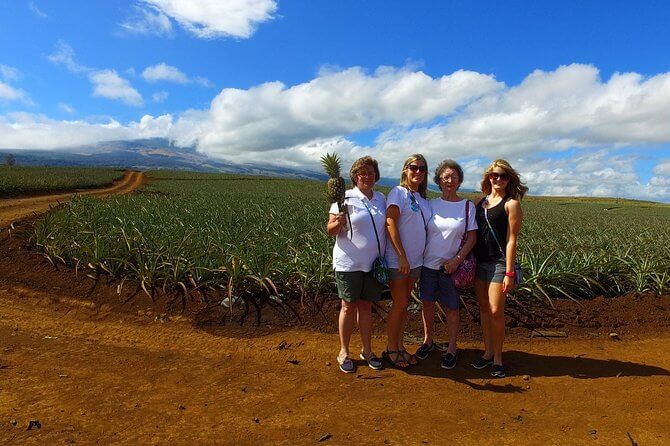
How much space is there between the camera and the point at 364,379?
378 centimetres

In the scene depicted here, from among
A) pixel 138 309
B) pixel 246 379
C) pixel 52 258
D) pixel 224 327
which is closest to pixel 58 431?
pixel 246 379

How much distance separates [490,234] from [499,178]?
0.53 meters

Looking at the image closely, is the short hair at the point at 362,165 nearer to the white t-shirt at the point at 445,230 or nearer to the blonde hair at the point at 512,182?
the white t-shirt at the point at 445,230

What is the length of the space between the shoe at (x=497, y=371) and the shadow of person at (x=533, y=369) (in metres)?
0.05

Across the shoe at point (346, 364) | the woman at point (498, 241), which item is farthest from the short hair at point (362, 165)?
the shoe at point (346, 364)

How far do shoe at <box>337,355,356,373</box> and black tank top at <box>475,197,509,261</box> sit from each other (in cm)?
162

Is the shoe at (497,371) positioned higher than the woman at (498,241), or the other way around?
the woman at (498,241)

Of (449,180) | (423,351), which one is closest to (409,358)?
(423,351)

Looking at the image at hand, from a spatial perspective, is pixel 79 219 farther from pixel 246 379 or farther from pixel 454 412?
pixel 454 412

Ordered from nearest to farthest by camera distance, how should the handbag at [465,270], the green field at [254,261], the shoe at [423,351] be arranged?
the handbag at [465,270] → the shoe at [423,351] → the green field at [254,261]

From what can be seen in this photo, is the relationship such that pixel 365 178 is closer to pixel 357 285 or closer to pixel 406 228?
pixel 406 228

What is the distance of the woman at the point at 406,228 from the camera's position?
3754 millimetres

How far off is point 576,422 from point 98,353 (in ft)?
14.5

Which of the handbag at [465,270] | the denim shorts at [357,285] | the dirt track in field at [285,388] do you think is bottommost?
the dirt track in field at [285,388]
